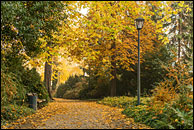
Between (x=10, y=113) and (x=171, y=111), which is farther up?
(x=171, y=111)

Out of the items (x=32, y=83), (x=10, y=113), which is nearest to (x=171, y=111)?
(x=10, y=113)

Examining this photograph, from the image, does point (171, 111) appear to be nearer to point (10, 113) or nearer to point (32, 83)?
point (10, 113)

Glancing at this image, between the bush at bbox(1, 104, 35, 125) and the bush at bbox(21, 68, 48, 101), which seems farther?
the bush at bbox(21, 68, 48, 101)

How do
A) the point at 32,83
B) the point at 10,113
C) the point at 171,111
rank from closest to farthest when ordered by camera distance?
1. the point at 171,111
2. the point at 10,113
3. the point at 32,83

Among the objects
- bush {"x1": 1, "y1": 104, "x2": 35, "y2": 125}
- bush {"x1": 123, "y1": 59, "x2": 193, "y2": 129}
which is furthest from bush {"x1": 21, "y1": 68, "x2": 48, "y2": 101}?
bush {"x1": 123, "y1": 59, "x2": 193, "y2": 129}

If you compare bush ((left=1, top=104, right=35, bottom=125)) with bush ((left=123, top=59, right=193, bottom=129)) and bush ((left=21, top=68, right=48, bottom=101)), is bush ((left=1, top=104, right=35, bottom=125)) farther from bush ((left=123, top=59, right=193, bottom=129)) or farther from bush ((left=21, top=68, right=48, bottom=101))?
bush ((left=123, top=59, right=193, bottom=129))

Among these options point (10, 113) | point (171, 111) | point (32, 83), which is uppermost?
point (32, 83)

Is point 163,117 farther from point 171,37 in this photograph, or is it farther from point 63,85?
point 63,85

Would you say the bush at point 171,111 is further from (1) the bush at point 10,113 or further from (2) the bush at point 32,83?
(2) the bush at point 32,83


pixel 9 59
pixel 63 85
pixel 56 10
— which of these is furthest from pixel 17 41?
pixel 63 85

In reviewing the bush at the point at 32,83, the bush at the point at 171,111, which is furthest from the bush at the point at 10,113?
the bush at the point at 171,111

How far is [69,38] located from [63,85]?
19015 millimetres

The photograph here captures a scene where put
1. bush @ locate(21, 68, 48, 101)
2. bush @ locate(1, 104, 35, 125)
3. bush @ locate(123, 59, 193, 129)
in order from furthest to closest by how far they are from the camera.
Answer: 1. bush @ locate(21, 68, 48, 101)
2. bush @ locate(1, 104, 35, 125)
3. bush @ locate(123, 59, 193, 129)

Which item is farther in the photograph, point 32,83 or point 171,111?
point 32,83
